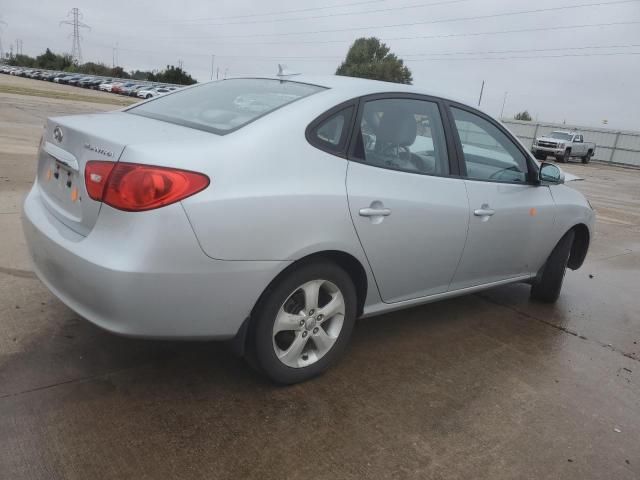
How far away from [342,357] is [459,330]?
3.56ft

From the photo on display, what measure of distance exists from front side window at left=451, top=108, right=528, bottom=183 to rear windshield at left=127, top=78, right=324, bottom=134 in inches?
46.6

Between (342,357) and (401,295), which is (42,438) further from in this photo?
(401,295)

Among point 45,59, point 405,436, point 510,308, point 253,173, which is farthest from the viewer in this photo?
point 45,59

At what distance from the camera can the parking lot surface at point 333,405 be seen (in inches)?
92.4

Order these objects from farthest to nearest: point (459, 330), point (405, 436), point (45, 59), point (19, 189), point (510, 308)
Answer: point (45, 59)
point (19, 189)
point (510, 308)
point (459, 330)
point (405, 436)

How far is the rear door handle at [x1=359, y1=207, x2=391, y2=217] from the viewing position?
9.37ft

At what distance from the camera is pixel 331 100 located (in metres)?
2.90

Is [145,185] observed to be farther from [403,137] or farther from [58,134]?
[403,137]

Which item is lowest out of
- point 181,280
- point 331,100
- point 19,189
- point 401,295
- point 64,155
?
point 19,189

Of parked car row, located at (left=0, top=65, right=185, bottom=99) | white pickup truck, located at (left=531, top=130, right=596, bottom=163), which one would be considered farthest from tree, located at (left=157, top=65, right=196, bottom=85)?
white pickup truck, located at (left=531, top=130, right=596, bottom=163)

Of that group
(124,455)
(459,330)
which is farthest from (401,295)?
(124,455)

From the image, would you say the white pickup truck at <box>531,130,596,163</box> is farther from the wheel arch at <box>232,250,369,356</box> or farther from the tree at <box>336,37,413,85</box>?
the tree at <box>336,37,413,85</box>

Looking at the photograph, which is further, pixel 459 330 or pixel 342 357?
pixel 459 330

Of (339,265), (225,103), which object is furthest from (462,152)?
(225,103)
